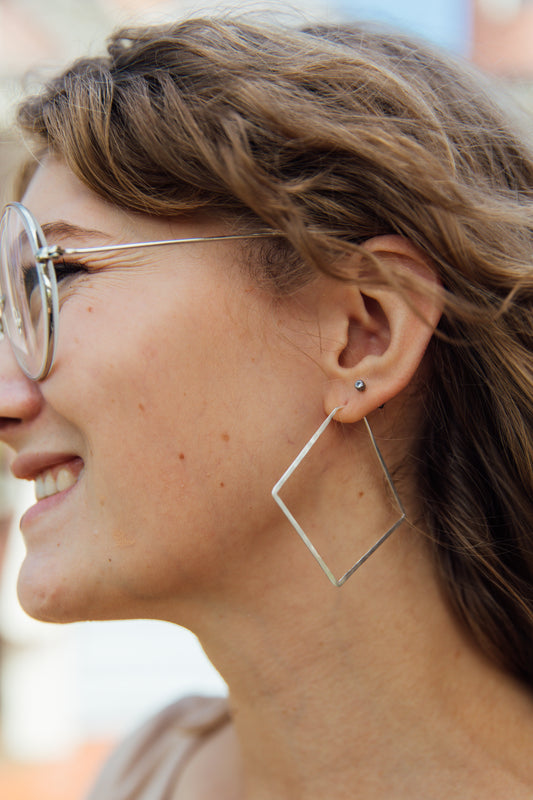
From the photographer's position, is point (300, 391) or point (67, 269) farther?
point (67, 269)

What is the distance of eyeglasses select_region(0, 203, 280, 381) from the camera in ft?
5.13

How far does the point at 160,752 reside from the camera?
2188mm

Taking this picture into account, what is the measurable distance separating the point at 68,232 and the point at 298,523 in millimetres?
781

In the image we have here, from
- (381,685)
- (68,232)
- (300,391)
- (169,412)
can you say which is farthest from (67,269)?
(381,685)

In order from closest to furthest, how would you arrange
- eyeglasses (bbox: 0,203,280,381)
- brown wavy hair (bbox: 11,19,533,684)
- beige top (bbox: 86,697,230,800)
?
brown wavy hair (bbox: 11,19,533,684) → eyeglasses (bbox: 0,203,280,381) → beige top (bbox: 86,697,230,800)

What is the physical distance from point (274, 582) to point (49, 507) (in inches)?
20.4

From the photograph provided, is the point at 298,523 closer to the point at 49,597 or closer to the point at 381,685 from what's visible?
the point at 381,685

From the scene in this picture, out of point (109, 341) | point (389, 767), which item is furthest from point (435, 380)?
point (389, 767)


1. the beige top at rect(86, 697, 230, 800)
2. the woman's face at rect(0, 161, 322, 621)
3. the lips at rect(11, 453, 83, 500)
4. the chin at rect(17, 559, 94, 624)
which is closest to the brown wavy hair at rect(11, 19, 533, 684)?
the woman's face at rect(0, 161, 322, 621)

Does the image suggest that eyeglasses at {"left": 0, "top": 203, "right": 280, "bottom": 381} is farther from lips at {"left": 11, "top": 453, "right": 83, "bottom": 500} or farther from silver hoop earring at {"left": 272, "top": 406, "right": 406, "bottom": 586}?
silver hoop earring at {"left": 272, "top": 406, "right": 406, "bottom": 586}

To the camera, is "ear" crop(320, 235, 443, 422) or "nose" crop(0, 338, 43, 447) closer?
"ear" crop(320, 235, 443, 422)

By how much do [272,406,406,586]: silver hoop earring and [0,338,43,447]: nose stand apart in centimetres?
57

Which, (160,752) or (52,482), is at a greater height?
(52,482)

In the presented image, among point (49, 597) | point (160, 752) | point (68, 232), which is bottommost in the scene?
point (160, 752)
